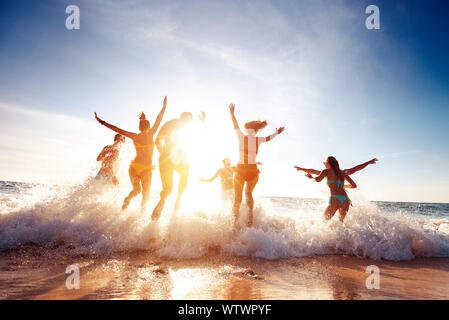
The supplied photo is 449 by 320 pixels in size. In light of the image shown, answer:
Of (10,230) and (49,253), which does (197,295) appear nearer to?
(49,253)

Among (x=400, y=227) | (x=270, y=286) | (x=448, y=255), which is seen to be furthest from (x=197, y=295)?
(x=448, y=255)

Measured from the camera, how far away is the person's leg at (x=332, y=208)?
6422mm

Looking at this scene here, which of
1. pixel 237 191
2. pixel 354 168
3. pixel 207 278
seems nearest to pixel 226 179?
pixel 237 191

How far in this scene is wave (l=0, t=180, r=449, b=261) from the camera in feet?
16.0

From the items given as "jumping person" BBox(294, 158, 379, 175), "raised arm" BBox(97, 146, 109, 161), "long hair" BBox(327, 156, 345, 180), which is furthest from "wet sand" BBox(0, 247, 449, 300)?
"raised arm" BBox(97, 146, 109, 161)

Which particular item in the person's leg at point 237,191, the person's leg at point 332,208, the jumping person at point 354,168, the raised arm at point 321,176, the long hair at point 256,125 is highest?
the long hair at point 256,125

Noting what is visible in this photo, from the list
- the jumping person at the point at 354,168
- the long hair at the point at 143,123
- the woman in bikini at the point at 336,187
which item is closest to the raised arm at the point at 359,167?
the jumping person at the point at 354,168

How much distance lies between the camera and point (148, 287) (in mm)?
2893

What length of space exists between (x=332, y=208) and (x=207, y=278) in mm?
4406

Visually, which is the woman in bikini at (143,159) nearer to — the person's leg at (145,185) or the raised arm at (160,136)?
the person's leg at (145,185)

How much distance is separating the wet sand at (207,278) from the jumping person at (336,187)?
5.66 ft

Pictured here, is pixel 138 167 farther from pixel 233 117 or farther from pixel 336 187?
pixel 336 187

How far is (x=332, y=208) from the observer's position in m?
6.46
